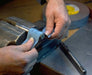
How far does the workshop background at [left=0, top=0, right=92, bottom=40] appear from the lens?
2.67ft

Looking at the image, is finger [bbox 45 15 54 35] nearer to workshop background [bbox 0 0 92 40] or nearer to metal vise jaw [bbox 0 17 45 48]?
metal vise jaw [bbox 0 17 45 48]

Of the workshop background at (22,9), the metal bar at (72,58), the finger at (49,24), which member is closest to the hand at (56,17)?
the finger at (49,24)

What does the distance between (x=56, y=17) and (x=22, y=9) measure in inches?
16.0

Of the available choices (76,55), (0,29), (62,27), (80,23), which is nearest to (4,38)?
(0,29)

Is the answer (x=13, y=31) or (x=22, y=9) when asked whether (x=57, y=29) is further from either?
(x=22, y=9)

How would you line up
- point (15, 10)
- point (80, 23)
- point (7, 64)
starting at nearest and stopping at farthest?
1. point (7, 64)
2. point (80, 23)
3. point (15, 10)

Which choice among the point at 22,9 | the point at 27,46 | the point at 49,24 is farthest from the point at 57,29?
the point at 22,9

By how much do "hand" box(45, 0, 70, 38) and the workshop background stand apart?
256mm

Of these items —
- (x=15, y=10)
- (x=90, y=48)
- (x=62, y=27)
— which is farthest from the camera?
(x=15, y=10)

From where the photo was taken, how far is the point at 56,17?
526 millimetres

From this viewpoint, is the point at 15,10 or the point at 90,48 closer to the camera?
the point at 90,48

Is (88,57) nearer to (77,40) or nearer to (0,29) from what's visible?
(77,40)

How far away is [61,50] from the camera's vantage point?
60cm

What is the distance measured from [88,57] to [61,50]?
115 mm
